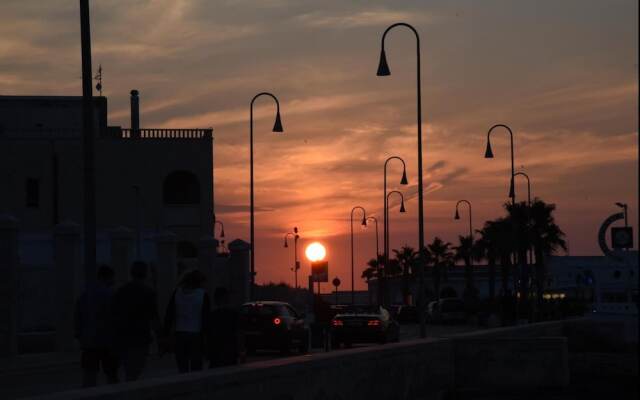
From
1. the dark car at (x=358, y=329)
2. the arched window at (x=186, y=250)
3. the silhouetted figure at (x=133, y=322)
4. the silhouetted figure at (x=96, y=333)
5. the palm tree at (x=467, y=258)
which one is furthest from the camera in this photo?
the palm tree at (x=467, y=258)

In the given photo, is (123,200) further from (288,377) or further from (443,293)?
(443,293)

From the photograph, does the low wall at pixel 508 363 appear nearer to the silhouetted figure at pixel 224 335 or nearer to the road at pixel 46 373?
the road at pixel 46 373

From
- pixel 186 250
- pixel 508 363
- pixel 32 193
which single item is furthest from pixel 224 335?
pixel 186 250

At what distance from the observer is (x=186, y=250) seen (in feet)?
240

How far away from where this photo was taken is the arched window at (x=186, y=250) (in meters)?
72.7

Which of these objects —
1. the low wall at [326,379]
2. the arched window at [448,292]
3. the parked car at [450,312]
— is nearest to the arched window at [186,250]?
the parked car at [450,312]

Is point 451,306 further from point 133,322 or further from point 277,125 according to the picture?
point 133,322

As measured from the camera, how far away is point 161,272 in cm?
4006

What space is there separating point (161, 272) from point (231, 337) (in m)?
24.8

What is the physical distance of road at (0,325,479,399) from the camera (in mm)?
22125

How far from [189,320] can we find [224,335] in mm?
533

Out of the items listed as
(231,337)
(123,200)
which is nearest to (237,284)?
(123,200)

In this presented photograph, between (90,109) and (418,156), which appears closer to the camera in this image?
(90,109)

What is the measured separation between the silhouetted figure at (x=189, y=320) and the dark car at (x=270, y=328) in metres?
19.0
